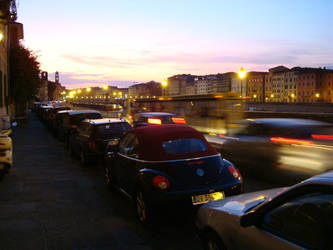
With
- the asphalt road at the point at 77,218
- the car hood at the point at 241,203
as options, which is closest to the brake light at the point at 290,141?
the asphalt road at the point at 77,218

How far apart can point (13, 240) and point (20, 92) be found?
3497 centimetres

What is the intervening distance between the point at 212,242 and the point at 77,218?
335 cm

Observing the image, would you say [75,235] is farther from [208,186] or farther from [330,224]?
[330,224]

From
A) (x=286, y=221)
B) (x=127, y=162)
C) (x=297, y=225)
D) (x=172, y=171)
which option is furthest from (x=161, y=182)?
(x=297, y=225)

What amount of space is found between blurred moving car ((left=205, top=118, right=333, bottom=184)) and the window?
5.00 m

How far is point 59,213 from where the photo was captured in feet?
22.7

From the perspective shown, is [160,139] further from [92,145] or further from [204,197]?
[92,145]

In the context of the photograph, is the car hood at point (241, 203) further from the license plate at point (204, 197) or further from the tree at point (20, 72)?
the tree at point (20, 72)

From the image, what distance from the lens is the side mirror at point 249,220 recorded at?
10.4 ft

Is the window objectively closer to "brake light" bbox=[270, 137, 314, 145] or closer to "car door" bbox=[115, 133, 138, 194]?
"car door" bbox=[115, 133, 138, 194]

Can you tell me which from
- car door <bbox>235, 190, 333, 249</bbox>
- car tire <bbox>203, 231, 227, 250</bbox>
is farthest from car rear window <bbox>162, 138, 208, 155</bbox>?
car door <bbox>235, 190, 333, 249</bbox>

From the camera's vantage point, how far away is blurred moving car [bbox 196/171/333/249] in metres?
2.68

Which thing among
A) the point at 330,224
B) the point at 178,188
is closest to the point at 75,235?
the point at 178,188

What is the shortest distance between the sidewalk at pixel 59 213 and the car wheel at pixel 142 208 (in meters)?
0.25
